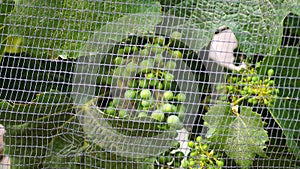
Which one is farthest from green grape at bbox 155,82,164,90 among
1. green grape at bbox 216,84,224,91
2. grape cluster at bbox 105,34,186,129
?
green grape at bbox 216,84,224,91

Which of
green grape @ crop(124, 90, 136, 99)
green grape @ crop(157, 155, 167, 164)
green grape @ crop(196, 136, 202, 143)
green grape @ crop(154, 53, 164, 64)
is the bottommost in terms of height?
green grape @ crop(157, 155, 167, 164)

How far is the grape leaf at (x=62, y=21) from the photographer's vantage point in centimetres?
72

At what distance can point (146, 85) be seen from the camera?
71 cm

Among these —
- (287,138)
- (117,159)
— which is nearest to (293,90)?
(287,138)

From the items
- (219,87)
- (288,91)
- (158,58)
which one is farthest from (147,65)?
(288,91)

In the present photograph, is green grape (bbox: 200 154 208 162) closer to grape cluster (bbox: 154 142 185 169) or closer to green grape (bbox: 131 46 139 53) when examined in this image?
grape cluster (bbox: 154 142 185 169)

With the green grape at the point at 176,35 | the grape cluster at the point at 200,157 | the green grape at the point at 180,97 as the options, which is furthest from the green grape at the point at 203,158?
the green grape at the point at 176,35

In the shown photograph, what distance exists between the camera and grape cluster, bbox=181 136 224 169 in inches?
28.4

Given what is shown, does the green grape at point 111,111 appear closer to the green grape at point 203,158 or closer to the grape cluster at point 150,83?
the grape cluster at point 150,83

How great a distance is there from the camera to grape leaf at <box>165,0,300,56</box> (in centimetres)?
73

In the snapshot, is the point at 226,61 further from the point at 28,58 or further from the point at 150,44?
the point at 28,58

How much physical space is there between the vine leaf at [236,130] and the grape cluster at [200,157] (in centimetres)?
2

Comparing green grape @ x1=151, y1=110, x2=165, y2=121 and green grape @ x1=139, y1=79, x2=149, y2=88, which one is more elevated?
green grape @ x1=139, y1=79, x2=149, y2=88

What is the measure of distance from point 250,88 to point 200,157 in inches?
5.8
